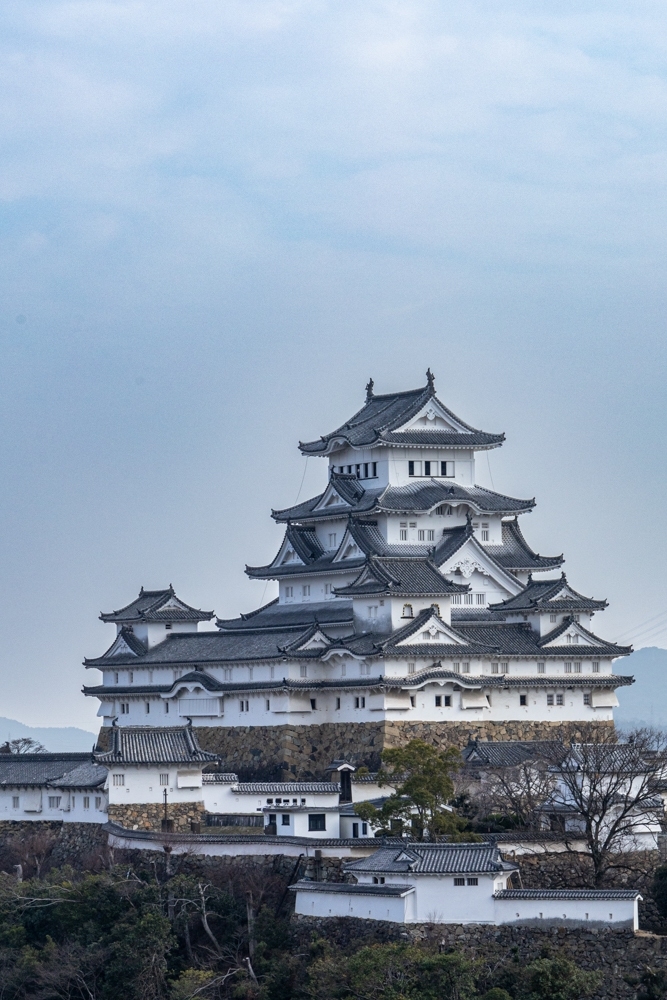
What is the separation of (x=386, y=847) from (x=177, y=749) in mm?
10722

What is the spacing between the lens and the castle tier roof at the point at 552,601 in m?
66.2

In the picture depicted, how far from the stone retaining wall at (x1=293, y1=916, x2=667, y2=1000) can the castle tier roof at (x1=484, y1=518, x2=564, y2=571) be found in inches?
911

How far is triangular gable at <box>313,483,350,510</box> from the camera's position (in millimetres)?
70125

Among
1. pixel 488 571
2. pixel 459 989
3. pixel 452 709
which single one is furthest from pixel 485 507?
pixel 459 989

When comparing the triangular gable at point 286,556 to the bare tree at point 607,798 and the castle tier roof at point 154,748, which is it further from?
the bare tree at point 607,798

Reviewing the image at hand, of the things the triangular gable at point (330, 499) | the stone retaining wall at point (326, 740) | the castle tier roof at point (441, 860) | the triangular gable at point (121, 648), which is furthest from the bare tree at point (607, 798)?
the triangular gable at point (121, 648)

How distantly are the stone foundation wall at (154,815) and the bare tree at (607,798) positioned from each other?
1026 centimetres

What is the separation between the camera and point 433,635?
209 feet

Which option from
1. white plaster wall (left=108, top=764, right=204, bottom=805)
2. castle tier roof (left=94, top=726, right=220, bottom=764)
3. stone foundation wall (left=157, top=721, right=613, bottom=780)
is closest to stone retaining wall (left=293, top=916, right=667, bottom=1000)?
white plaster wall (left=108, top=764, right=204, bottom=805)

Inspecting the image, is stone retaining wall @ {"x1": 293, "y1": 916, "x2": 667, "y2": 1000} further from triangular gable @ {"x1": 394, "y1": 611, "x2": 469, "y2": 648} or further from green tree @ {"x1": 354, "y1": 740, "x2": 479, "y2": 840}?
triangular gable @ {"x1": 394, "y1": 611, "x2": 469, "y2": 648}

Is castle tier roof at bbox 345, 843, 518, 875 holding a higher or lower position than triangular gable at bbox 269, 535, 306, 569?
lower

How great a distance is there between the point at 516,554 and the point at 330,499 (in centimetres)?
650

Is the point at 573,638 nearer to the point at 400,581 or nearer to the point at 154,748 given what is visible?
the point at 400,581

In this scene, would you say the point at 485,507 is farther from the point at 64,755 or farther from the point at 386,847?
the point at 386,847
